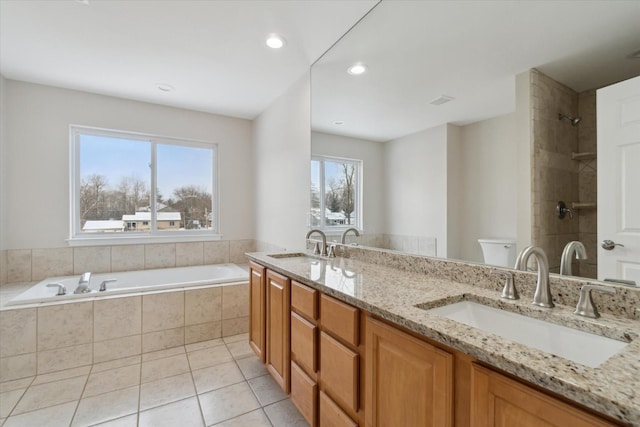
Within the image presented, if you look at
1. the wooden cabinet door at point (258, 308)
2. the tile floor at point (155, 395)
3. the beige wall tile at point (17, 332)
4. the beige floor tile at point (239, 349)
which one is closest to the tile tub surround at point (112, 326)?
the beige wall tile at point (17, 332)

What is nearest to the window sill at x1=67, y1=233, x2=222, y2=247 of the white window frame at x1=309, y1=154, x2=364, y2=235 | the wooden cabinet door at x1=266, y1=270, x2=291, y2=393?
the white window frame at x1=309, y1=154, x2=364, y2=235

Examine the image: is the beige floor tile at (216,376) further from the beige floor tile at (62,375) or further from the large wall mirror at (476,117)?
the large wall mirror at (476,117)

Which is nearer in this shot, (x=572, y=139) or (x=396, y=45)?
(x=572, y=139)

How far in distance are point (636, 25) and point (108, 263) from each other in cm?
415

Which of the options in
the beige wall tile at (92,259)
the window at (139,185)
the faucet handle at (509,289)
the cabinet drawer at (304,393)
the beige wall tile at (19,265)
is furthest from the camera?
the window at (139,185)

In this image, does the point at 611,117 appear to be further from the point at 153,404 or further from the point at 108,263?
the point at 108,263

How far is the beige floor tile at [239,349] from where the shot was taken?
2473 millimetres

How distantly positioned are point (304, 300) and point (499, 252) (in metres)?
0.94

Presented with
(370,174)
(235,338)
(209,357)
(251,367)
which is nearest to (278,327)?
(251,367)

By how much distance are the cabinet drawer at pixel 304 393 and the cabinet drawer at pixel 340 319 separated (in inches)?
13.9

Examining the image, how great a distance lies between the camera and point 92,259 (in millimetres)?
3086

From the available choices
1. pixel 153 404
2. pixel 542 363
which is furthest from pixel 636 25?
pixel 153 404

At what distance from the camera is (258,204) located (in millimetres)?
3791

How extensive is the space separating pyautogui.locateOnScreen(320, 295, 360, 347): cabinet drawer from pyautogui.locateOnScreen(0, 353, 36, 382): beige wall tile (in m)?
2.40
